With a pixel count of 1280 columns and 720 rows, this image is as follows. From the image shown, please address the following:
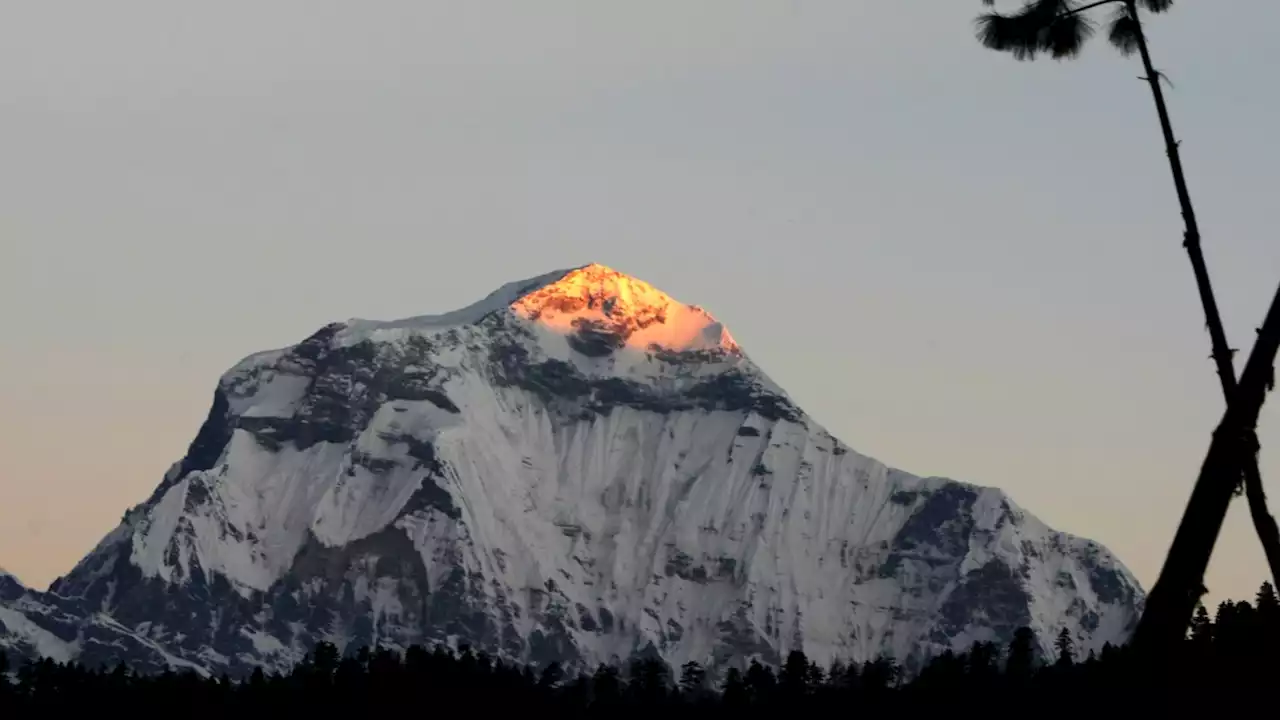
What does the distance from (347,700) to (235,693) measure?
13.7m

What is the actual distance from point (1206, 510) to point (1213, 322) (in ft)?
5.45

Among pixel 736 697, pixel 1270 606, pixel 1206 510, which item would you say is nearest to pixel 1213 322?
pixel 1206 510

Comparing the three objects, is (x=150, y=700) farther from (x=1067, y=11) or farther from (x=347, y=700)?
(x=1067, y=11)


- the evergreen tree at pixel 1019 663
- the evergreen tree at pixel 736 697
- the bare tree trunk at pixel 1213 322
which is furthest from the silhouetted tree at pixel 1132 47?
the evergreen tree at pixel 736 697

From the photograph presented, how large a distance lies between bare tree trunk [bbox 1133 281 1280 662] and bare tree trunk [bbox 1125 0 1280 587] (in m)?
0.19

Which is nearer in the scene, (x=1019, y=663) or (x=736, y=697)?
(x=1019, y=663)

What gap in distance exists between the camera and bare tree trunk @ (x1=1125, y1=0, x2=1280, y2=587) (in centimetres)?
1598

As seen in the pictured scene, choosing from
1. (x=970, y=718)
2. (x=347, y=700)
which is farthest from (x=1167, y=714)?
(x=347, y=700)

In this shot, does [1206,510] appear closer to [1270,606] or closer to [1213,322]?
[1213,322]

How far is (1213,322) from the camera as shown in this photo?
16.9 metres

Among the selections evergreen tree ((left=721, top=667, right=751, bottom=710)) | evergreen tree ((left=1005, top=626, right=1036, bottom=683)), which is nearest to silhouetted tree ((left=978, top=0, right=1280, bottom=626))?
evergreen tree ((left=1005, top=626, right=1036, bottom=683))

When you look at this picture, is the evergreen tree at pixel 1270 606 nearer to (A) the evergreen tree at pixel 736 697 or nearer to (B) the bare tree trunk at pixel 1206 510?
(B) the bare tree trunk at pixel 1206 510

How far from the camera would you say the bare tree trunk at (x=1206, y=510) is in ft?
50.9

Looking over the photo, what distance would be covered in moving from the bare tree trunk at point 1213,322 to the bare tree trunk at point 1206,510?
19 cm
